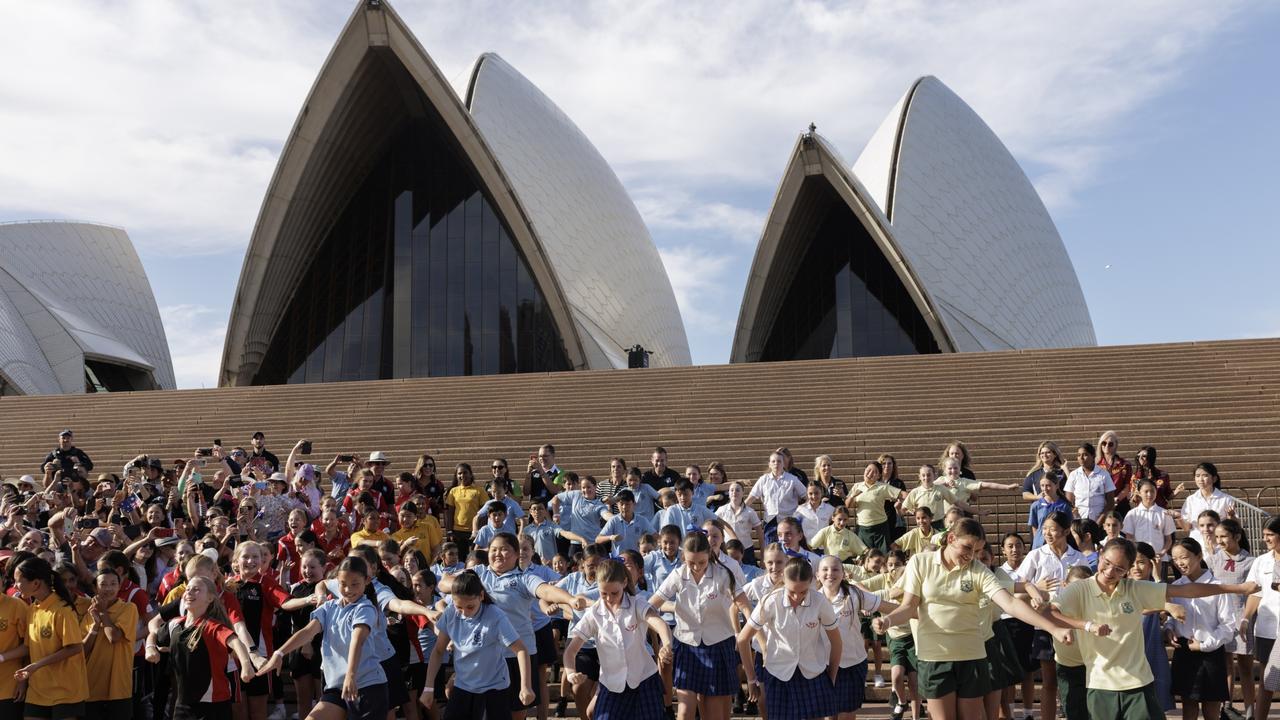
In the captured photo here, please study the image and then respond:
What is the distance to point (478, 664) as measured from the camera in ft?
17.3

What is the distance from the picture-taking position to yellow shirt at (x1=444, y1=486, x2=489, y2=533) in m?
9.50

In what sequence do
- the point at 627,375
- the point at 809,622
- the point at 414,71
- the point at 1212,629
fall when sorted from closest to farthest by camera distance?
the point at 809,622 → the point at 1212,629 → the point at 627,375 → the point at 414,71

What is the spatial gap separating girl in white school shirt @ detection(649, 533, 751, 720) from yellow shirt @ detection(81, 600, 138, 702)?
2.59m

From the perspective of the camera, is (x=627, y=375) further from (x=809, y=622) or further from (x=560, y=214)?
(x=560, y=214)

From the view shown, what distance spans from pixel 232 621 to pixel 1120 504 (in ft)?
20.6

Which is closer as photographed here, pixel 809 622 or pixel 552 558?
pixel 809 622

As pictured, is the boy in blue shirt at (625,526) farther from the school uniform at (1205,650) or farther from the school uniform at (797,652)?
the school uniform at (1205,650)

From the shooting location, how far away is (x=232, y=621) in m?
5.74

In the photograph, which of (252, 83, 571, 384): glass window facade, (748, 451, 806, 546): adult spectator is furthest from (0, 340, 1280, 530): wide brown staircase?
(252, 83, 571, 384): glass window facade

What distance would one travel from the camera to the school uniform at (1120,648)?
4820 mm

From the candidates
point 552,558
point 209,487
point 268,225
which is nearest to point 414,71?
point 268,225

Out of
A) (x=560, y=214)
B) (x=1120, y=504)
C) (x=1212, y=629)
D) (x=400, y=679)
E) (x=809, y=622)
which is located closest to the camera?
(x=809, y=622)

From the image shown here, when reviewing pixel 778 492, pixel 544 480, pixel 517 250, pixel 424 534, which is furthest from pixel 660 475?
pixel 517 250

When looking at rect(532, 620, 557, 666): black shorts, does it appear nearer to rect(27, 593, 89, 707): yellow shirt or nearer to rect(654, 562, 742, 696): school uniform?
rect(654, 562, 742, 696): school uniform
